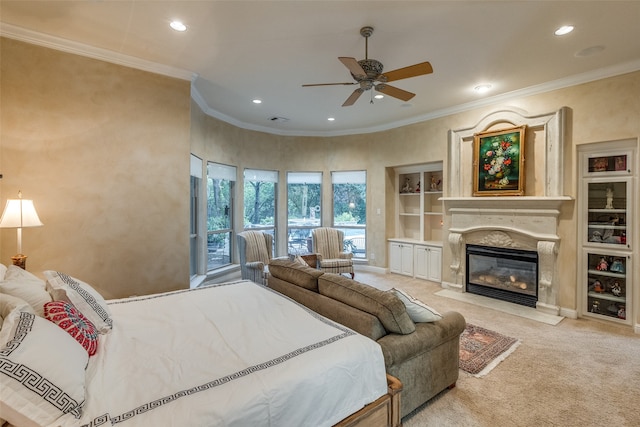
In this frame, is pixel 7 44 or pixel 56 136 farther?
pixel 56 136

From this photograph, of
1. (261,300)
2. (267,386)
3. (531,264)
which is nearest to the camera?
(267,386)

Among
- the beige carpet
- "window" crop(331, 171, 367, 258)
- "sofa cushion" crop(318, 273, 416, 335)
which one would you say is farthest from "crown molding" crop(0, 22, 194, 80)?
Answer: the beige carpet

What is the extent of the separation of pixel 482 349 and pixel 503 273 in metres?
2.05

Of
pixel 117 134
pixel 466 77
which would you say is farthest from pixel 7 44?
pixel 466 77

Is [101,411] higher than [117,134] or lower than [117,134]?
lower

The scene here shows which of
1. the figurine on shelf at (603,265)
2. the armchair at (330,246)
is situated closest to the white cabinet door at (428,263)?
the armchair at (330,246)

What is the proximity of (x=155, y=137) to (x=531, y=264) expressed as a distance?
5429mm

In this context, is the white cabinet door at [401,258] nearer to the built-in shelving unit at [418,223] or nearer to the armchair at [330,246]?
the built-in shelving unit at [418,223]

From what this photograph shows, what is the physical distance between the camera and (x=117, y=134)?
3289 mm

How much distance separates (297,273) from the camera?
2.83m

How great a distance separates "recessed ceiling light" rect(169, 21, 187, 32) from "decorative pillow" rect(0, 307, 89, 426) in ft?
8.52

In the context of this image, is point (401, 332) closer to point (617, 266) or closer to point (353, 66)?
point (353, 66)

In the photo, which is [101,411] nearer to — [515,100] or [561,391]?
[561,391]

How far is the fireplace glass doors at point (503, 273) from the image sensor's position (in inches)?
171
